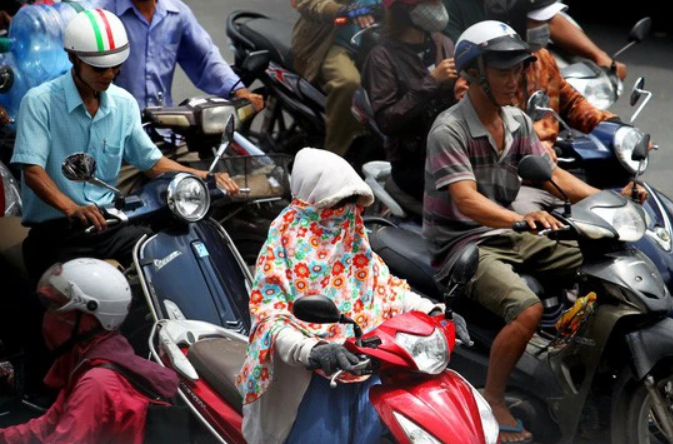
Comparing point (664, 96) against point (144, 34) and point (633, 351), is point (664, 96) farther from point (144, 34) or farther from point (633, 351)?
point (633, 351)

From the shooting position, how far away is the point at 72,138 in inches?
261

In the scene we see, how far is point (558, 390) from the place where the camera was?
6.25 metres

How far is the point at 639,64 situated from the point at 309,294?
753cm

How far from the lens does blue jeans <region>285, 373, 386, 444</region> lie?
519cm

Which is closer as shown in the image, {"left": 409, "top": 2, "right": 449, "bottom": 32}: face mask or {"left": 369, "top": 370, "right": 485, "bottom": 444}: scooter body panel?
{"left": 369, "top": 370, "right": 485, "bottom": 444}: scooter body panel

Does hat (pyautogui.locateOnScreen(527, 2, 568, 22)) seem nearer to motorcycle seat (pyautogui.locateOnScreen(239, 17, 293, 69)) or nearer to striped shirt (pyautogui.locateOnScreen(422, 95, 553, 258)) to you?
striped shirt (pyautogui.locateOnScreen(422, 95, 553, 258))

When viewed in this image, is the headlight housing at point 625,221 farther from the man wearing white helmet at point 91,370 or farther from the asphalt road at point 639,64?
the asphalt road at point 639,64

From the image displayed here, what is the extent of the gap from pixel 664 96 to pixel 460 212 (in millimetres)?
5353

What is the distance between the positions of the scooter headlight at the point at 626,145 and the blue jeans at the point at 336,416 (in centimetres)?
291

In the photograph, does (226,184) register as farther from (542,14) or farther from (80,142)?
(542,14)

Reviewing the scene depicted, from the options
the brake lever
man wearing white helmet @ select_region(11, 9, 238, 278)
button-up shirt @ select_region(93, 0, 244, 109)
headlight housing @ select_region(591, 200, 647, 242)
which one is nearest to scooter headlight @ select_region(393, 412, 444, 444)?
headlight housing @ select_region(591, 200, 647, 242)

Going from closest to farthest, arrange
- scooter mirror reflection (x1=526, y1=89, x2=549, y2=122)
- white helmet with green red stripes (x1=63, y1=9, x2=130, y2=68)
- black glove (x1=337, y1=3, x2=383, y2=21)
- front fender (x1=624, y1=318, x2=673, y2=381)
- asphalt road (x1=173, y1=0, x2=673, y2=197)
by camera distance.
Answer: front fender (x1=624, y1=318, x2=673, y2=381) < white helmet with green red stripes (x1=63, y1=9, x2=130, y2=68) < scooter mirror reflection (x1=526, y1=89, x2=549, y2=122) < black glove (x1=337, y1=3, x2=383, y2=21) < asphalt road (x1=173, y1=0, x2=673, y2=197)

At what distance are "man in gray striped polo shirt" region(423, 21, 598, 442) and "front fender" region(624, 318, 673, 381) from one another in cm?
49

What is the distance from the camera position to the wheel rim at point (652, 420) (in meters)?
5.81
